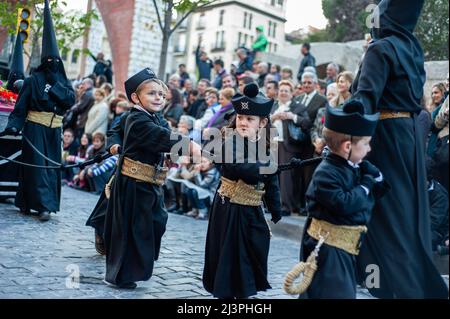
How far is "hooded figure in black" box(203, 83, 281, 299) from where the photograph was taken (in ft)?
14.7

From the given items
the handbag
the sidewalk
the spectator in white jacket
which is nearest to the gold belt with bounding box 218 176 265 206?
the sidewalk

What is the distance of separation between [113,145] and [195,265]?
1.63 metres

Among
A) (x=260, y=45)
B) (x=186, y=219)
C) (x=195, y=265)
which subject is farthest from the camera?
(x=260, y=45)

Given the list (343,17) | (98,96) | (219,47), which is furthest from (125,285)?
(219,47)

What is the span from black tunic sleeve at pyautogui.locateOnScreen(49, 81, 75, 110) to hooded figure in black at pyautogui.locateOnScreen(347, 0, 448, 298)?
4711 mm

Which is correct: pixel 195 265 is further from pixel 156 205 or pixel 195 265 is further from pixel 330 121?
pixel 330 121

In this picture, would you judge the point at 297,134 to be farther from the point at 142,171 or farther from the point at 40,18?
the point at 40,18

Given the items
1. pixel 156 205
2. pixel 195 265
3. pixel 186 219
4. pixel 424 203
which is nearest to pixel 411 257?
pixel 424 203

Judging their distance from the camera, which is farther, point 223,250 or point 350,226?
point 223,250

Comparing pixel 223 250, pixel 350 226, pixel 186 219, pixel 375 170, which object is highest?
pixel 375 170

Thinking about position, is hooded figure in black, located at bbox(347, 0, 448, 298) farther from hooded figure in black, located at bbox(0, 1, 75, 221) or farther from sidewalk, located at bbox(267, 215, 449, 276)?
hooded figure in black, located at bbox(0, 1, 75, 221)

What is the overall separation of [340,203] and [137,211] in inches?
85.0

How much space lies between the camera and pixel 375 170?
377 cm

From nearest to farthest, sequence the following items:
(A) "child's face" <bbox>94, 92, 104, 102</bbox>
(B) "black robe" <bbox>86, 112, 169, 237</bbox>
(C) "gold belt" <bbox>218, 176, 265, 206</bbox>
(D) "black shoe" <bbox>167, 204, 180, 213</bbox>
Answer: (C) "gold belt" <bbox>218, 176, 265, 206</bbox> → (B) "black robe" <bbox>86, 112, 169, 237</bbox> → (D) "black shoe" <bbox>167, 204, 180, 213</bbox> → (A) "child's face" <bbox>94, 92, 104, 102</bbox>
